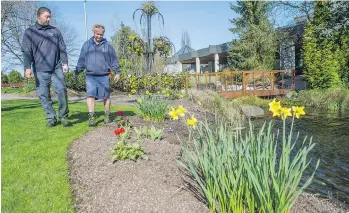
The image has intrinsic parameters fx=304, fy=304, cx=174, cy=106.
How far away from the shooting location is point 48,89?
5.32 m

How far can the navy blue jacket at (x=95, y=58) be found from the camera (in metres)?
5.27

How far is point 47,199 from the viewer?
108 inches

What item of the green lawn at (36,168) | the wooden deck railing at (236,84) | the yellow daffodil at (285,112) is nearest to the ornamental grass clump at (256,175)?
the yellow daffodil at (285,112)

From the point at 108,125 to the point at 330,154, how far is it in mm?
4089

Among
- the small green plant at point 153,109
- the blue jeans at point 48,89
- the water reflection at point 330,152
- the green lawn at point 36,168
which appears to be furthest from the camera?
the small green plant at point 153,109

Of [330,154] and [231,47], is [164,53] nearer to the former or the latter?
[330,154]

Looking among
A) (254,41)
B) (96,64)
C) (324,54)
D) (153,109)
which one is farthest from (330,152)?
(254,41)

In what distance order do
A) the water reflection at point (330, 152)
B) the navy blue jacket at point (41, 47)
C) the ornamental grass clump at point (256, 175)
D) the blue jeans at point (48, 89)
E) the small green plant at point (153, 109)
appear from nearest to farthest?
the ornamental grass clump at point (256, 175), the water reflection at point (330, 152), the navy blue jacket at point (41, 47), the blue jeans at point (48, 89), the small green plant at point (153, 109)

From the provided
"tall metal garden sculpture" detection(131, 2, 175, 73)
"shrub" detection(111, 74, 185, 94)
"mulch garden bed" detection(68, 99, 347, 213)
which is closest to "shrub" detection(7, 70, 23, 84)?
"shrub" detection(111, 74, 185, 94)

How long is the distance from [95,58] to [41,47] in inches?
35.5

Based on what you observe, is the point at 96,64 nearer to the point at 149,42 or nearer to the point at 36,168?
the point at 36,168

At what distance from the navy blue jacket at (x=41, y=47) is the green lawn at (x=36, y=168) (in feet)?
3.74

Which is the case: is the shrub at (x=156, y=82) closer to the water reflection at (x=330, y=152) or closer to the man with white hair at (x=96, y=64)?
the water reflection at (x=330, y=152)

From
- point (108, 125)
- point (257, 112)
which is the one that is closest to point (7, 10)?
point (257, 112)
